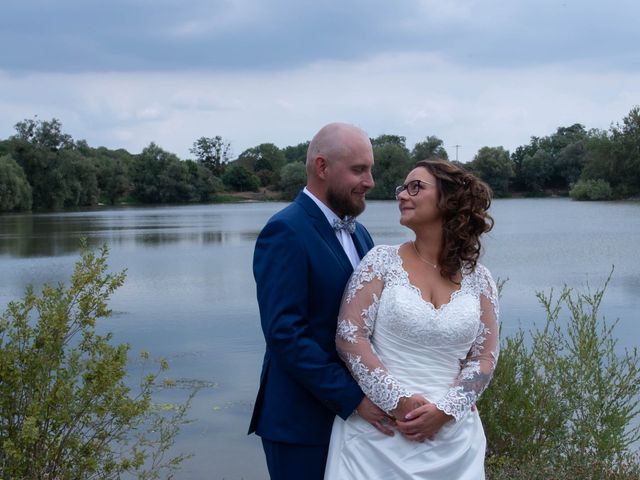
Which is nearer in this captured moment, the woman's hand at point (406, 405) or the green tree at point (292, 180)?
the woman's hand at point (406, 405)

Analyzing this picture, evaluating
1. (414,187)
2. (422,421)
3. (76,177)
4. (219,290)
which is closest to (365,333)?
(422,421)

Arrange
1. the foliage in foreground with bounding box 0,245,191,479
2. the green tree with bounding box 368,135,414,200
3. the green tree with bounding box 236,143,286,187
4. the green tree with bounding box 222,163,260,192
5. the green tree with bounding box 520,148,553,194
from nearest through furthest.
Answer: the foliage in foreground with bounding box 0,245,191,479 → the green tree with bounding box 368,135,414,200 → the green tree with bounding box 520,148,553,194 → the green tree with bounding box 222,163,260,192 → the green tree with bounding box 236,143,286,187

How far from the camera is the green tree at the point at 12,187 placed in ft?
205

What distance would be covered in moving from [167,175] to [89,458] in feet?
298

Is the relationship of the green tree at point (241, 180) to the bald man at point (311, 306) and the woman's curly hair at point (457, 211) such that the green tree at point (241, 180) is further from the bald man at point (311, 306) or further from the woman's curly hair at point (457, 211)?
the woman's curly hair at point (457, 211)

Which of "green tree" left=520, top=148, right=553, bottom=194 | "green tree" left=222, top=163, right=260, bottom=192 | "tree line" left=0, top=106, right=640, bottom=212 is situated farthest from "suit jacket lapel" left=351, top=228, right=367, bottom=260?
"green tree" left=222, top=163, right=260, bottom=192

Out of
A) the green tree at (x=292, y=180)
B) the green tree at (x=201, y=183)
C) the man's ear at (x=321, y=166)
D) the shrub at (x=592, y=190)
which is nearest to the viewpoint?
the man's ear at (x=321, y=166)

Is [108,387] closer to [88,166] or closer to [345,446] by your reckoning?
[345,446]

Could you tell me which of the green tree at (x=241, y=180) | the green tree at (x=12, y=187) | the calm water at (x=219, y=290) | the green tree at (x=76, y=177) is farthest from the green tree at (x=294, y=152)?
the calm water at (x=219, y=290)

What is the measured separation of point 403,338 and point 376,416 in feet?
0.99

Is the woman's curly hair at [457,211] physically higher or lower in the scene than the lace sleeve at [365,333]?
higher

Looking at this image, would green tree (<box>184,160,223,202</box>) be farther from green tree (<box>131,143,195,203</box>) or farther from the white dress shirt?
the white dress shirt

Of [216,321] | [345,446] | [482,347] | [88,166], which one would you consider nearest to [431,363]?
[482,347]

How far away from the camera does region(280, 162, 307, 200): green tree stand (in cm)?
8777
